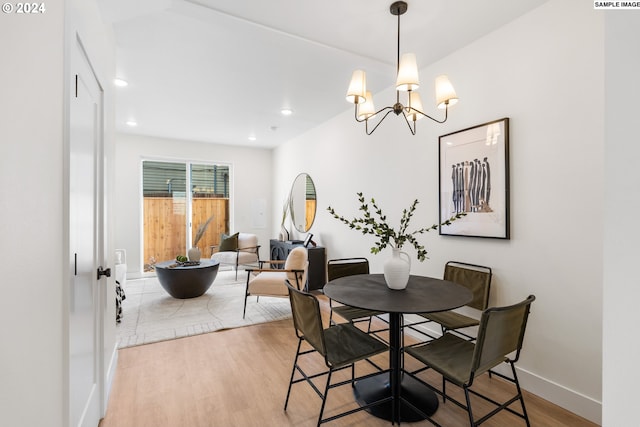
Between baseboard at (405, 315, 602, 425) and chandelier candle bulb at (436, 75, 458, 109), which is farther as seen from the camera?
chandelier candle bulb at (436, 75, 458, 109)

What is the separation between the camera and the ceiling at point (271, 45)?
2.12 m

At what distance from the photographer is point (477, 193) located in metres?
2.47

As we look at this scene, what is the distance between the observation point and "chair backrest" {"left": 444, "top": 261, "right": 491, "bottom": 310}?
7.59 feet

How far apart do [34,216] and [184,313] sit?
3.18 m

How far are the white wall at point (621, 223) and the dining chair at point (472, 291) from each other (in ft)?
5.12

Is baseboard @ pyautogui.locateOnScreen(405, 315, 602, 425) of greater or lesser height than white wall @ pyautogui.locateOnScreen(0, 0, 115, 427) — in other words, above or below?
below

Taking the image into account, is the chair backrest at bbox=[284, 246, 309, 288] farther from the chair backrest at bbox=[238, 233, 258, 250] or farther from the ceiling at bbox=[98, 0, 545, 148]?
the chair backrest at bbox=[238, 233, 258, 250]

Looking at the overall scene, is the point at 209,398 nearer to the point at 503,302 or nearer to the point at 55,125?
the point at 55,125

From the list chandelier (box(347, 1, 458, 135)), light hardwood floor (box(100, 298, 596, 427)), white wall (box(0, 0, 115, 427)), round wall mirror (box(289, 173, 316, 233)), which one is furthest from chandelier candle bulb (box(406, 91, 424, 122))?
round wall mirror (box(289, 173, 316, 233))

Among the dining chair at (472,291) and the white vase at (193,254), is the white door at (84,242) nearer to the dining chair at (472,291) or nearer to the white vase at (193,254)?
the dining chair at (472,291)

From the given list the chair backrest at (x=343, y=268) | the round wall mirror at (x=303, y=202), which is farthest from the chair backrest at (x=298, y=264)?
the round wall mirror at (x=303, y=202)

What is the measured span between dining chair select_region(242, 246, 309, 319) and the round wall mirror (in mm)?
1533

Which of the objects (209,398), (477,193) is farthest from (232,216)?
(477,193)

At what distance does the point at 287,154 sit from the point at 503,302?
477 cm
